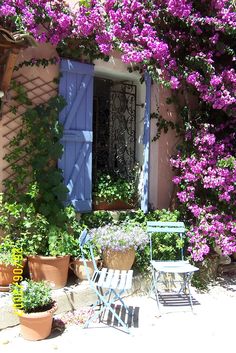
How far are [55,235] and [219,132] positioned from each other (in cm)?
293

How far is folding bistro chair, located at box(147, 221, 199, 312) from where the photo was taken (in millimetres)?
4684

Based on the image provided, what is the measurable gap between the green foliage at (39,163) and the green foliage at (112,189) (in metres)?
0.90

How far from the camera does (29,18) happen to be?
4445 millimetres

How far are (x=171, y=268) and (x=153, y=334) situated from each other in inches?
35.7

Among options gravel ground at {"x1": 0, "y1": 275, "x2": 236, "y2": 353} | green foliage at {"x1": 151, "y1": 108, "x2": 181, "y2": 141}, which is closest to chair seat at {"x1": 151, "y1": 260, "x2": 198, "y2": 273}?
gravel ground at {"x1": 0, "y1": 275, "x2": 236, "y2": 353}

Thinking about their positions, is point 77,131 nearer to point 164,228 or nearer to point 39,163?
point 39,163

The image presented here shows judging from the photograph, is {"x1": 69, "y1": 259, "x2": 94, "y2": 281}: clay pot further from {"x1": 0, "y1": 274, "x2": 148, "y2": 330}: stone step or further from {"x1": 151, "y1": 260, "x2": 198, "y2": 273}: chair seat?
{"x1": 151, "y1": 260, "x2": 198, "y2": 273}: chair seat

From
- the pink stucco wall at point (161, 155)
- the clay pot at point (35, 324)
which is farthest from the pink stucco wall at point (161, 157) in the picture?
the clay pot at point (35, 324)

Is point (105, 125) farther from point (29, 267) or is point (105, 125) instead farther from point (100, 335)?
point (100, 335)

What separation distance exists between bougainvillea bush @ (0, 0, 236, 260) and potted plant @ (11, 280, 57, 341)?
2.28 meters

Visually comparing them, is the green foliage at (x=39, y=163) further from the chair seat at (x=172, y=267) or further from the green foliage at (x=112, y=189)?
the chair seat at (x=172, y=267)

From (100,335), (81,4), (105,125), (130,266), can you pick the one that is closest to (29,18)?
(81,4)

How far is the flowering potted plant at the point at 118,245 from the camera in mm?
4707

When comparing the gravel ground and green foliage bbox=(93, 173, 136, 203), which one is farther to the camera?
green foliage bbox=(93, 173, 136, 203)
